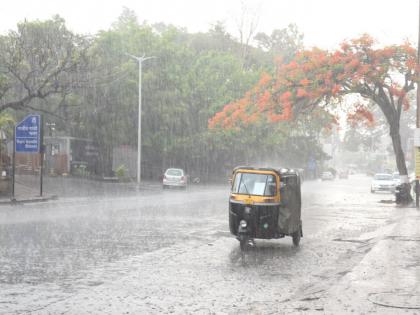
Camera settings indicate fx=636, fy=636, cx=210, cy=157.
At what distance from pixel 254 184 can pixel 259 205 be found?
19.2 inches

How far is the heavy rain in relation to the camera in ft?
29.9

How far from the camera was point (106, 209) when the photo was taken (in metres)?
24.1

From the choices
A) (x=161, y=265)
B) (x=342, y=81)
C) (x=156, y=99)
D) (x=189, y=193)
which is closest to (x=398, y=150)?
(x=342, y=81)

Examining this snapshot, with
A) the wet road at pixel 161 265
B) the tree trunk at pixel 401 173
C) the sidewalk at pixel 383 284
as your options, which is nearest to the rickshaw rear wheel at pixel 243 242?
the wet road at pixel 161 265

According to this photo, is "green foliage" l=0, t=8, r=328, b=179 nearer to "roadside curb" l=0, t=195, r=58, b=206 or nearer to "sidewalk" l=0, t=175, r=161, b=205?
"sidewalk" l=0, t=175, r=161, b=205

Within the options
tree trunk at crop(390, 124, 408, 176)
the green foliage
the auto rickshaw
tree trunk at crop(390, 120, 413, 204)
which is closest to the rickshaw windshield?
the auto rickshaw

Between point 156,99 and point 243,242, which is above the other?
point 156,99

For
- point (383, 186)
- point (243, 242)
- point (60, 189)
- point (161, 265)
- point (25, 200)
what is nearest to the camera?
point (161, 265)

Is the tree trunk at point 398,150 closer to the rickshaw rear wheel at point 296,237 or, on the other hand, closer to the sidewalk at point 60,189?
the sidewalk at point 60,189

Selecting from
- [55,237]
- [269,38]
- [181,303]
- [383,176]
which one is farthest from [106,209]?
[269,38]

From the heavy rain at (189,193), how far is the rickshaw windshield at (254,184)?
0.03m

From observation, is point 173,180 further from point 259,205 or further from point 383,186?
point 259,205

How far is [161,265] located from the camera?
37.1 feet

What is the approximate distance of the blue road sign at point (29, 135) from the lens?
30172 mm
